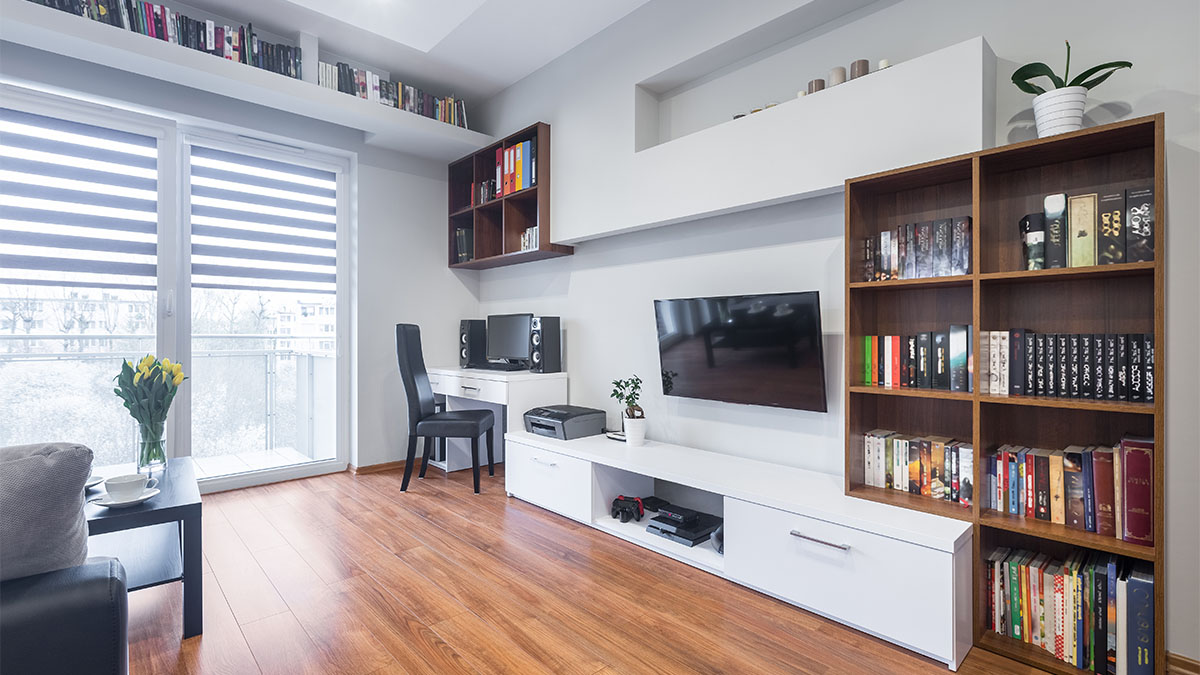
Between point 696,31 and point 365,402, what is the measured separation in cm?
340

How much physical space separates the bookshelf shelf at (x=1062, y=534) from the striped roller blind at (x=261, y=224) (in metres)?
4.27

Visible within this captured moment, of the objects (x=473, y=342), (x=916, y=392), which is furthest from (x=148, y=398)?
(x=916, y=392)

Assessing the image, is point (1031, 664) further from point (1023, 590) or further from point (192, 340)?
point (192, 340)

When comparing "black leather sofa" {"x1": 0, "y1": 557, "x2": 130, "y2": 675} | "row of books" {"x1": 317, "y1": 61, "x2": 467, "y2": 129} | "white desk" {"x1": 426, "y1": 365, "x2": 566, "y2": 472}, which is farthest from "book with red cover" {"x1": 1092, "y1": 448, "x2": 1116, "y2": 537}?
"row of books" {"x1": 317, "y1": 61, "x2": 467, "y2": 129}

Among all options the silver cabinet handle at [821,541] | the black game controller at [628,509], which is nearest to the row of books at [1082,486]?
the silver cabinet handle at [821,541]

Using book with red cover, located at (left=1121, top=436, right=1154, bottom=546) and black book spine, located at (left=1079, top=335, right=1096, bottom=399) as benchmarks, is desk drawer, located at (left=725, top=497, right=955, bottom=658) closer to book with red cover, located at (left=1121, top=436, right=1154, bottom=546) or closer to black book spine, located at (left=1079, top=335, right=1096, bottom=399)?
book with red cover, located at (left=1121, top=436, right=1154, bottom=546)

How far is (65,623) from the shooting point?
1052 millimetres

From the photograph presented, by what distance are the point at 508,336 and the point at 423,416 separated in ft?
2.79

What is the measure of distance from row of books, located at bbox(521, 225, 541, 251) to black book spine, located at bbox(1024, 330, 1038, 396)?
2.76m

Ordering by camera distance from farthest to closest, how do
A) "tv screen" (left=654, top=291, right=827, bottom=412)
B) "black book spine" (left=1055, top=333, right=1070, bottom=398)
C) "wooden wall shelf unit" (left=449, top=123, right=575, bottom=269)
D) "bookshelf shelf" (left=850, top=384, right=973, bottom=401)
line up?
"wooden wall shelf unit" (left=449, top=123, right=575, bottom=269), "tv screen" (left=654, top=291, right=827, bottom=412), "bookshelf shelf" (left=850, top=384, right=973, bottom=401), "black book spine" (left=1055, top=333, right=1070, bottom=398)

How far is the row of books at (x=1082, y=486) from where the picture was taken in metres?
1.63

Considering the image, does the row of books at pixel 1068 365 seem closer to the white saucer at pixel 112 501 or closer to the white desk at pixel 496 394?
the white desk at pixel 496 394

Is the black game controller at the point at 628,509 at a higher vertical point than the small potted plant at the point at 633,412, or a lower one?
lower

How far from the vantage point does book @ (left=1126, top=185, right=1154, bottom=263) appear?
5.32ft
